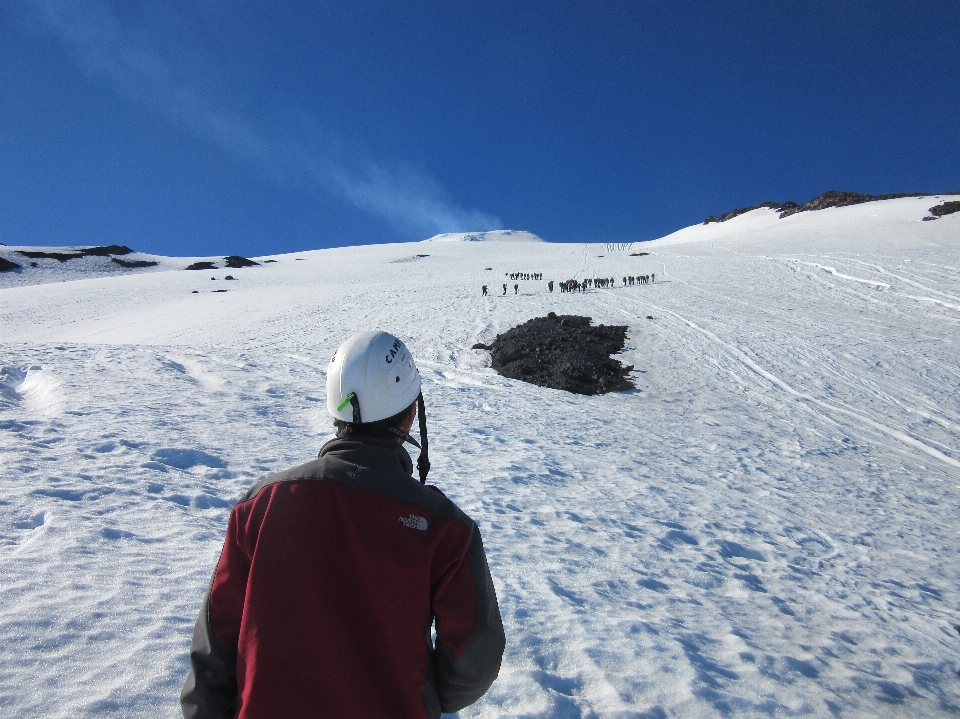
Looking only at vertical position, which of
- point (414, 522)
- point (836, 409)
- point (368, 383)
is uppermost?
point (368, 383)

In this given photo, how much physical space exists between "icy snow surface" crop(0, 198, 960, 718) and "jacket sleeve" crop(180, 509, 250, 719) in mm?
1422

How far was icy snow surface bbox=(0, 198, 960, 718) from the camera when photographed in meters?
3.31

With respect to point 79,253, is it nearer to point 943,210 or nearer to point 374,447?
point 374,447

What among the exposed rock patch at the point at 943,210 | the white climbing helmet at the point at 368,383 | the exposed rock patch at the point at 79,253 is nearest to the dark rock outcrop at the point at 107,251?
the exposed rock patch at the point at 79,253

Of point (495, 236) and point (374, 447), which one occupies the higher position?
point (495, 236)

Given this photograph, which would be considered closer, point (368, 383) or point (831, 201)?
point (368, 383)

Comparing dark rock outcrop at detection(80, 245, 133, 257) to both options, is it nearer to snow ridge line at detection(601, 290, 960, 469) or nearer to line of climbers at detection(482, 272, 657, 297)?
line of climbers at detection(482, 272, 657, 297)

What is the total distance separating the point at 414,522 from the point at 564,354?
13.1 metres

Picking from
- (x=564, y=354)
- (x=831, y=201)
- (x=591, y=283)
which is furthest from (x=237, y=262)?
(x=831, y=201)

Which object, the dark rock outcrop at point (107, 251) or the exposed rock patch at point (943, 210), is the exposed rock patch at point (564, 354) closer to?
the exposed rock patch at point (943, 210)

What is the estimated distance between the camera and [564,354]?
14367mm

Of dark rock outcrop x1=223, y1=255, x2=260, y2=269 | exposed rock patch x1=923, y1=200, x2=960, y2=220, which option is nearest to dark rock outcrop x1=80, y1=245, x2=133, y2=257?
dark rock outcrop x1=223, y1=255, x2=260, y2=269

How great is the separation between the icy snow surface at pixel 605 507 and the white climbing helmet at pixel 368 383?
2156 mm

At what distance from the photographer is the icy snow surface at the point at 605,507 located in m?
3.31
